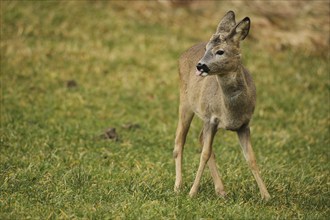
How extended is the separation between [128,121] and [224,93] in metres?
4.66

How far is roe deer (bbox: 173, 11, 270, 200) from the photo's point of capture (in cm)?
709

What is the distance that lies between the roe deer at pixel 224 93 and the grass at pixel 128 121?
393 millimetres

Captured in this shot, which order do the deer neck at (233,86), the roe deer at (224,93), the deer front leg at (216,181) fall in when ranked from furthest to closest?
1. the deer front leg at (216,181)
2. the deer neck at (233,86)
3. the roe deer at (224,93)

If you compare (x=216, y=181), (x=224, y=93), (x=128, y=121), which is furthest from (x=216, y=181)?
(x=128, y=121)

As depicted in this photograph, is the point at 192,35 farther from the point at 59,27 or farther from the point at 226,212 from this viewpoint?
the point at 226,212

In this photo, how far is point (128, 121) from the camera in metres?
11.8

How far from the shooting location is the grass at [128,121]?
6887mm

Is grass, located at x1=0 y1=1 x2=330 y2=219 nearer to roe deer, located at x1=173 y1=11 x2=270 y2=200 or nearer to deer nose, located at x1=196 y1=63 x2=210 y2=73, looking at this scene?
roe deer, located at x1=173 y1=11 x2=270 y2=200

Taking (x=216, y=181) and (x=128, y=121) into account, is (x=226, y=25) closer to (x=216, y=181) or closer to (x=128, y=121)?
(x=216, y=181)

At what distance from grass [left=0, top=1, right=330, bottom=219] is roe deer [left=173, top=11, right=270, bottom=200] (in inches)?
15.5

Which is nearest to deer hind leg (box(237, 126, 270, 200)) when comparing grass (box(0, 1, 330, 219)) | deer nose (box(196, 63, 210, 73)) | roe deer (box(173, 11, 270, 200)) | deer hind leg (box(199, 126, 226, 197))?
roe deer (box(173, 11, 270, 200))

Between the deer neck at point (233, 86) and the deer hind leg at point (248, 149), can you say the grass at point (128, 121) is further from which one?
the deer neck at point (233, 86)

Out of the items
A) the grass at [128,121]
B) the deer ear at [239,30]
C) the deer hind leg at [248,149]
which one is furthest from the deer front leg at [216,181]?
the deer ear at [239,30]

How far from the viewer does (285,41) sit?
17.0 m
